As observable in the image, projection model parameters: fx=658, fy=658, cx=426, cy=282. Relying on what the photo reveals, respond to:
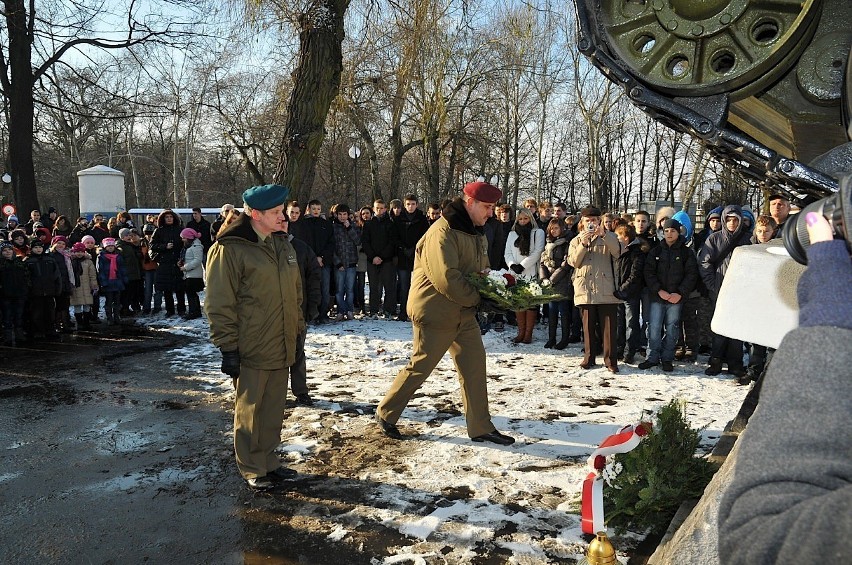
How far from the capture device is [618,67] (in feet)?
10.1

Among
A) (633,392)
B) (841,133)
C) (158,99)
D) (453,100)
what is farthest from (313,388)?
(158,99)

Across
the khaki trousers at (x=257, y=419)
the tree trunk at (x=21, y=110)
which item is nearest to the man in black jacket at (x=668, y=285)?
the khaki trousers at (x=257, y=419)

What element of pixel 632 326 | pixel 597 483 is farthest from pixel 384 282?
pixel 597 483

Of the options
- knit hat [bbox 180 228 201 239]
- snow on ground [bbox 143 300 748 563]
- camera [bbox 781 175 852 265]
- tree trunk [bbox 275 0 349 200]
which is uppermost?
tree trunk [bbox 275 0 349 200]

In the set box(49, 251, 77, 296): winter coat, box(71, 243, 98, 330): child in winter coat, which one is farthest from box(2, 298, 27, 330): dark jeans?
box(71, 243, 98, 330): child in winter coat

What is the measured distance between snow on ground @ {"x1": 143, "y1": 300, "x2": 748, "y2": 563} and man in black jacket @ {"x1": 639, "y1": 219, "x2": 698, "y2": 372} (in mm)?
317

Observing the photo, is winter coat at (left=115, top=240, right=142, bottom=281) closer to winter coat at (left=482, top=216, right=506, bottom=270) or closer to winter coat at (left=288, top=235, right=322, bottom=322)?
winter coat at (left=288, top=235, right=322, bottom=322)

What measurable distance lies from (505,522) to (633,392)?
3.37m

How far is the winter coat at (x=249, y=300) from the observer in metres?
4.31

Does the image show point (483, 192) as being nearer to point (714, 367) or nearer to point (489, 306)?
point (489, 306)

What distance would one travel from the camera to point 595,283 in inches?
307

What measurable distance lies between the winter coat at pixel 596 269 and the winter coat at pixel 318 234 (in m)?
4.56

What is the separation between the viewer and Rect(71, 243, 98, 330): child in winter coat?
11.1 m

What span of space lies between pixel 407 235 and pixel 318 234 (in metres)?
1.51
